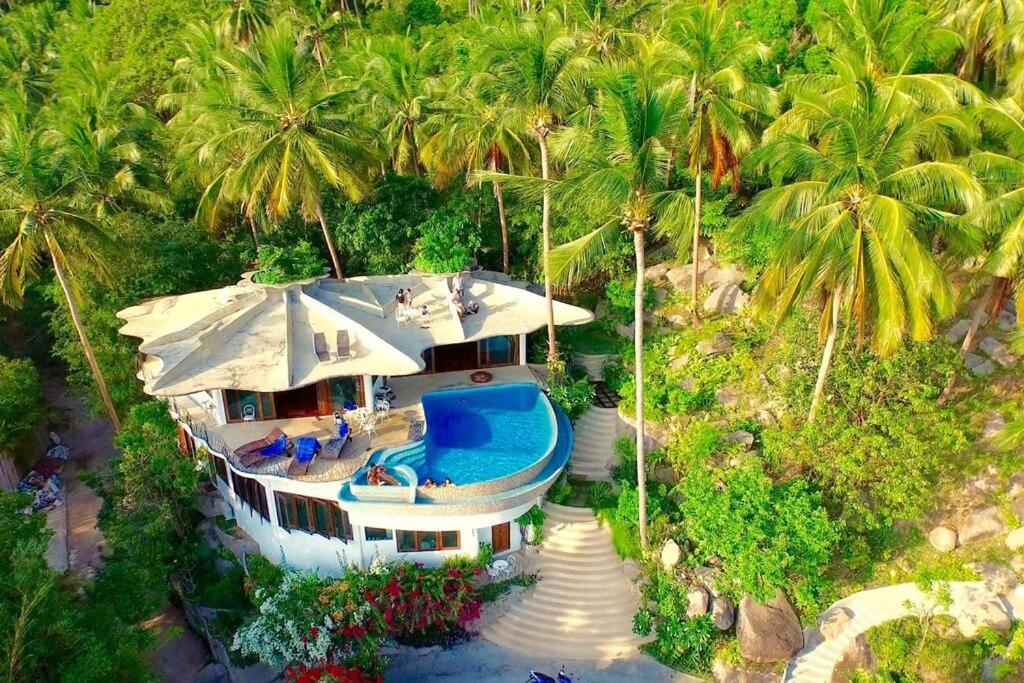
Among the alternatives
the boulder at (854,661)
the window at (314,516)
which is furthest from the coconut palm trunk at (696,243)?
the window at (314,516)

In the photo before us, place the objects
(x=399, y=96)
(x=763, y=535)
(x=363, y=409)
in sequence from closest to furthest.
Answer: (x=763, y=535)
(x=363, y=409)
(x=399, y=96)

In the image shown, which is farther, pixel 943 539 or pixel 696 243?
pixel 696 243

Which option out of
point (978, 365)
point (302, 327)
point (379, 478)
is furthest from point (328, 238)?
point (978, 365)

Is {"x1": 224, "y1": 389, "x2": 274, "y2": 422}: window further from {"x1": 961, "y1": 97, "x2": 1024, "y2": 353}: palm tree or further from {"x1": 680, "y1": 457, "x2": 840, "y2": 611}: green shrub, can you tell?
{"x1": 961, "y1": 97, "x2": 1024, "y2": 353}: palm tree

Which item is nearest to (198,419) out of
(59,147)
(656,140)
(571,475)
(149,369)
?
(149,369)

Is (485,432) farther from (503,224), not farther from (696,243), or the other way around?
(696,243)

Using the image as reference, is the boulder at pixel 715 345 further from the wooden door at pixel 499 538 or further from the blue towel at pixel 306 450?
the blue towel at pixel 306 450

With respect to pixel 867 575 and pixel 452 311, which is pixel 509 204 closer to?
pixel 452 311

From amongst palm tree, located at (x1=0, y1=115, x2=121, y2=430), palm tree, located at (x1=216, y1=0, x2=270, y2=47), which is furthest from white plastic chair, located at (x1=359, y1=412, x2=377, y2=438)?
palm tree, located at (x1=216, y1=0, x2=270, y2=47)
